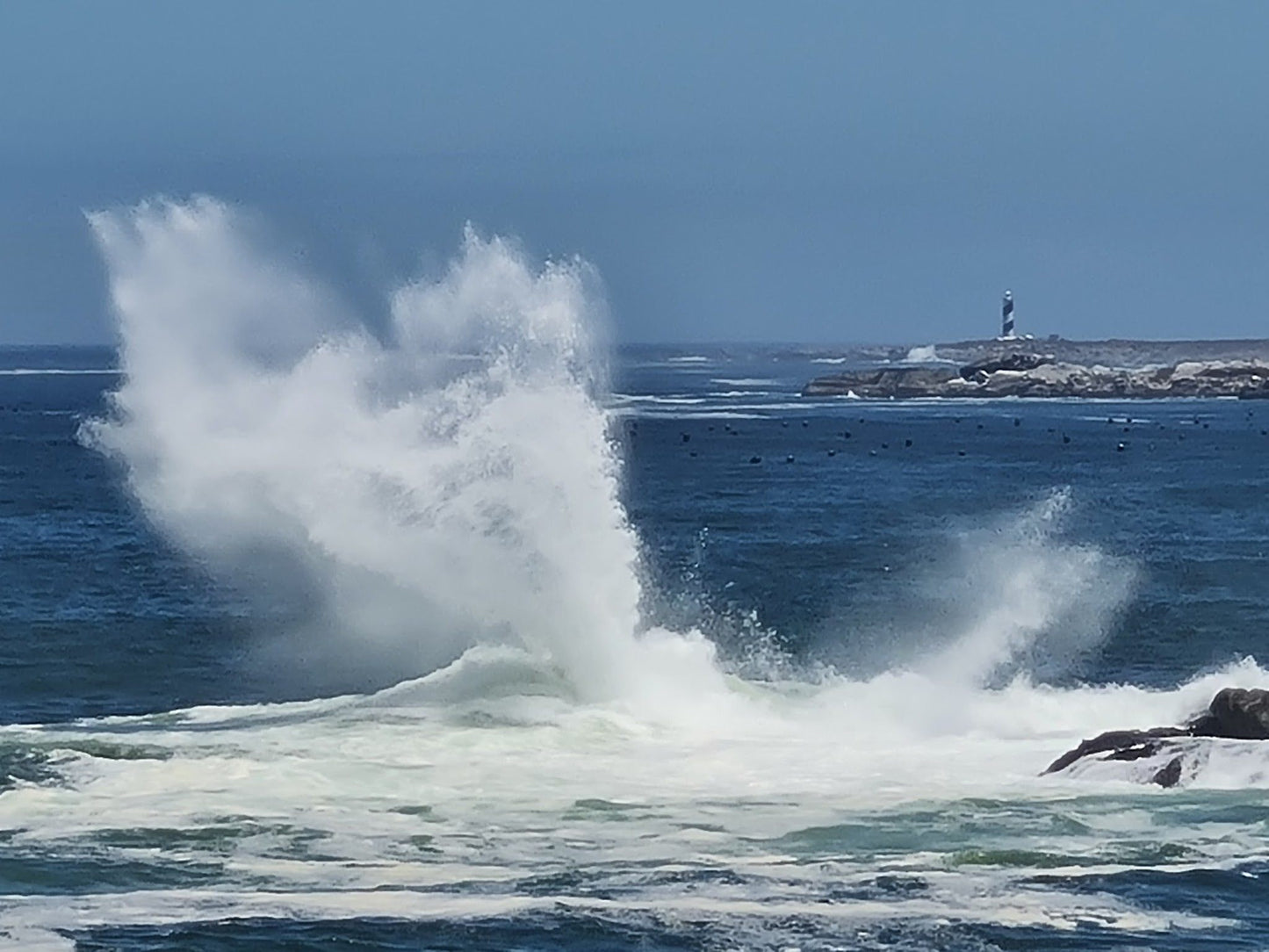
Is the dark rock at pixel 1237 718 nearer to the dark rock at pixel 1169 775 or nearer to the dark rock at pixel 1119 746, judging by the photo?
the dark rock at pixel 1119 746

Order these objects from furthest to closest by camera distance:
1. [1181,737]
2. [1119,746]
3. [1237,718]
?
[1181,737] < [1237,718] < [1119,746]

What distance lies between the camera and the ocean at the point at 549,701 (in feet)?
88.8

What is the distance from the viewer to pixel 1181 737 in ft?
115

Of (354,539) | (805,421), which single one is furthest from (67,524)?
(805,421)

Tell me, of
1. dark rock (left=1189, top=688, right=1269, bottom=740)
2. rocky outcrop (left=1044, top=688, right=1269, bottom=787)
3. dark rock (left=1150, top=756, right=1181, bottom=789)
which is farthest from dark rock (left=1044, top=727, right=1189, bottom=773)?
dark rock (left=1150, top=756, right=1181, bottom=789)

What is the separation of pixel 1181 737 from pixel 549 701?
10.4 metres

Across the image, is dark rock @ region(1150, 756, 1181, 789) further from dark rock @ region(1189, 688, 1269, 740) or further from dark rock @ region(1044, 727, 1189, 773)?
dark rock @ region(1189, 688, 1269, 740)

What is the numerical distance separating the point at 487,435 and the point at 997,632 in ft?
35.4

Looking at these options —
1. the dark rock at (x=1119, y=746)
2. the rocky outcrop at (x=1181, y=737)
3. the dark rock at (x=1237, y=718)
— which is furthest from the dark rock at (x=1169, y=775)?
the dark rock at (x=1237, y=718)

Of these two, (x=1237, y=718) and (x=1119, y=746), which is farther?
(x=1237, y=718)

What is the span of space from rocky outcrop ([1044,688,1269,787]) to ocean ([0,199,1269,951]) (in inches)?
21.0

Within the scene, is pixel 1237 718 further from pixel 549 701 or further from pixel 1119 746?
pixel 549 701

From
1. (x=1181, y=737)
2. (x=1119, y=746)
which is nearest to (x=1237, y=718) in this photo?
(x=1181, y=737)

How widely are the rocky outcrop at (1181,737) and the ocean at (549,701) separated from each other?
0.53m
